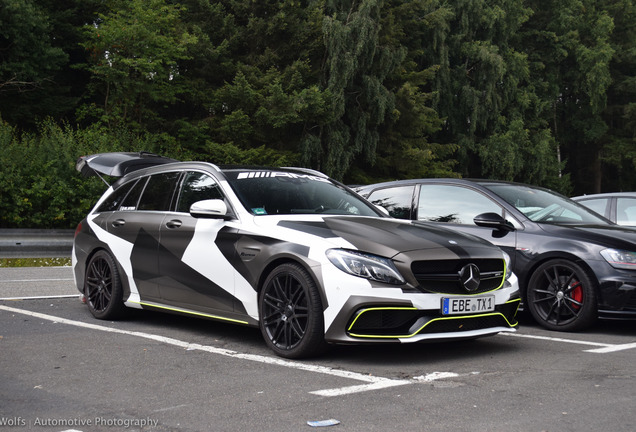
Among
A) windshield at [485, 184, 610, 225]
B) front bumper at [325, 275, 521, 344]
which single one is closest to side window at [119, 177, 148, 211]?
front bumper at [325, 275, 521, 344]

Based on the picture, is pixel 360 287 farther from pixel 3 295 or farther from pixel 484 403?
pixel 3 295

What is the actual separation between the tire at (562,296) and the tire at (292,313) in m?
3.06

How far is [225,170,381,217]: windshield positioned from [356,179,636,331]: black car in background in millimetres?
1740

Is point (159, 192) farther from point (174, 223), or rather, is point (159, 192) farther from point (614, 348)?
point (614, 348)

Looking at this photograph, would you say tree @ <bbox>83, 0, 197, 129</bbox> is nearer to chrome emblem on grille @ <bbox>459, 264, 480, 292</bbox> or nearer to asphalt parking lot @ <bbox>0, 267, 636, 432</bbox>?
asphalt parking lot @ <bbox>0, 267, 636, 432</bbox>

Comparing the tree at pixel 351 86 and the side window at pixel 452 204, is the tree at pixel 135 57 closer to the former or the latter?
the tree at pixel 351 86

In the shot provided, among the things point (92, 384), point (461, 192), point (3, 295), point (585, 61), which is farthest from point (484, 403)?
point (585, 61)

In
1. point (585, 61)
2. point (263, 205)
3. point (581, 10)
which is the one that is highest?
point (581, 10)

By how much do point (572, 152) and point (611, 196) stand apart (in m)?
53.7

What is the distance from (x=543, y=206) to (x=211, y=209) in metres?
4.04

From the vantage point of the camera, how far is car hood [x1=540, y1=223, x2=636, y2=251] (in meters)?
7.68

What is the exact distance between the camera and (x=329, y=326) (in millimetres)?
5652

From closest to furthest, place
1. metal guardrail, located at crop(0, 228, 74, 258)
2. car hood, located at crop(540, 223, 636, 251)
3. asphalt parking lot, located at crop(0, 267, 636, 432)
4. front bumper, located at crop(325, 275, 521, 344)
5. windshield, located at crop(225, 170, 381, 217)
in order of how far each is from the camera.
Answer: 1. asphalt parking lot, located at crop(0, 267, 636, 432)
2. front bumper, located at crop(325, 275, 521, 344)
3. windshield, located at crop(225, 170, 381, 217)
4. car hood, located at crop(540, 223, 636, 251)
5. metal guardrail, located at crop(0, 228, 74, 258)

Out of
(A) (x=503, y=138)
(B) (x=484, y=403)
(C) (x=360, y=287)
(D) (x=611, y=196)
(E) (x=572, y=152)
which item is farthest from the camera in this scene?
(E) (x=572, y=152)
